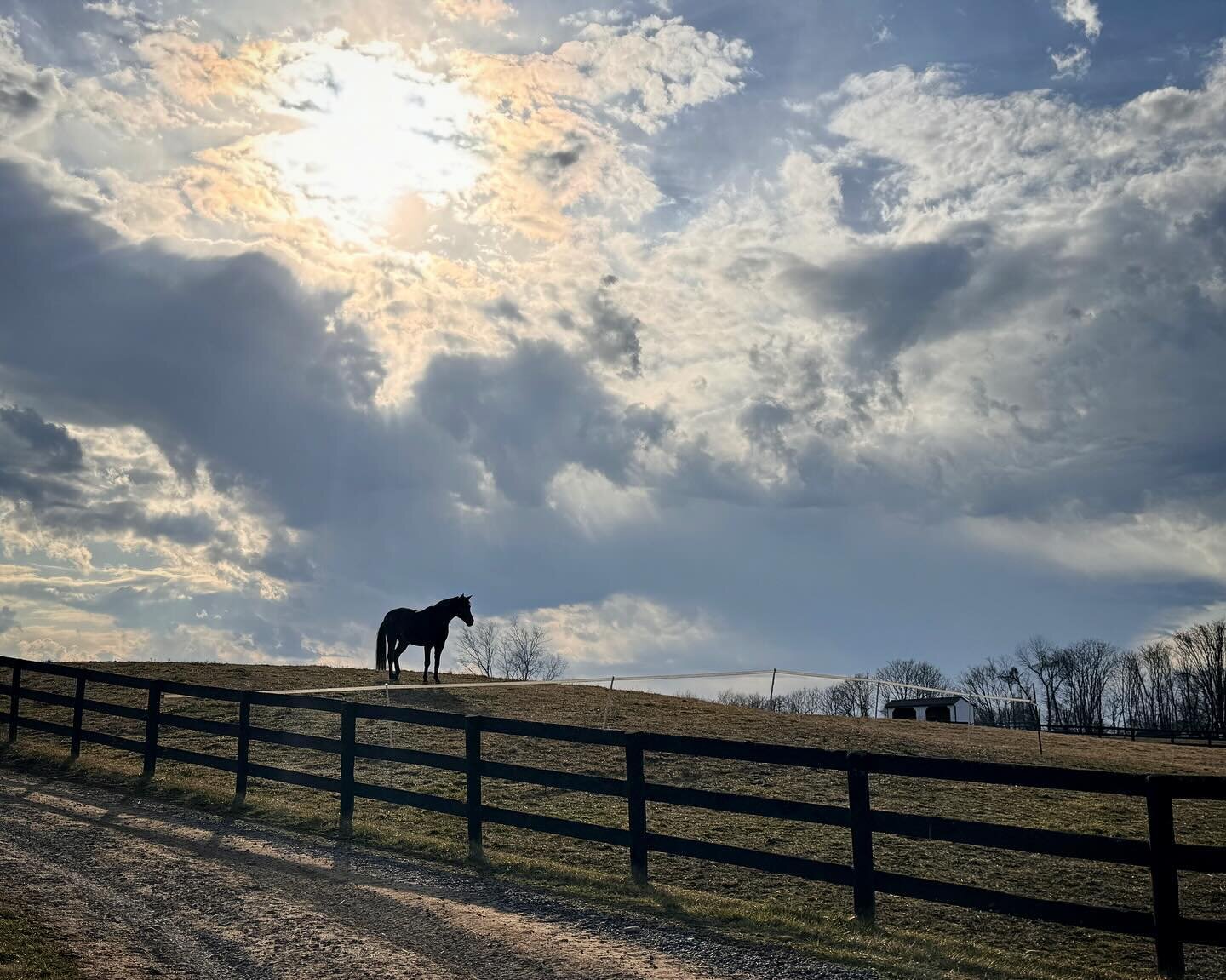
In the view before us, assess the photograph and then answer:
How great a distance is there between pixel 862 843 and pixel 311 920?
16.8 ft

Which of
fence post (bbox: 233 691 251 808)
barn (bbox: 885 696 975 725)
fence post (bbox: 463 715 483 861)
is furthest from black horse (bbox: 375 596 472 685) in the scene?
barn (bbox: 885 696 975 725)

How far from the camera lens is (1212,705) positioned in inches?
3511

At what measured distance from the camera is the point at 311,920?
871 cm

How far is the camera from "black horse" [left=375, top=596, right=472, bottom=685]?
31.1m

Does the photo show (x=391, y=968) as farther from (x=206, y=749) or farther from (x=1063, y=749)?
(x=1063, y=749)

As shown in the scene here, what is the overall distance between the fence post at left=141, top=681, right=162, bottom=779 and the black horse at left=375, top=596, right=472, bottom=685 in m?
14.7

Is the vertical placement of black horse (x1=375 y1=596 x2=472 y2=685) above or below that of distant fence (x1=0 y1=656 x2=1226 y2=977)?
above

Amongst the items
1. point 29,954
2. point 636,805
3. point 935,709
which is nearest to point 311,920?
point 29,954

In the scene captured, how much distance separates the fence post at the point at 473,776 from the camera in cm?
1162

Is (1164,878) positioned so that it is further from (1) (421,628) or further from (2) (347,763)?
(1) (421,628)

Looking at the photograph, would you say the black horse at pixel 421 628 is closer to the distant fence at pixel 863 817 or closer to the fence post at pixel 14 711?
the fence post at pixel 14 711

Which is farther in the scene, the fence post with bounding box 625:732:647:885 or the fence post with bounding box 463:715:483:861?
the fence post with bounding box 463:715:483:861

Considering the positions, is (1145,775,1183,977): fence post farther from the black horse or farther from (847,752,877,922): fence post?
the black horse

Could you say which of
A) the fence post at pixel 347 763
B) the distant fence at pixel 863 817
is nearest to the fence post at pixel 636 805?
the distant fence at pixel 863 817
